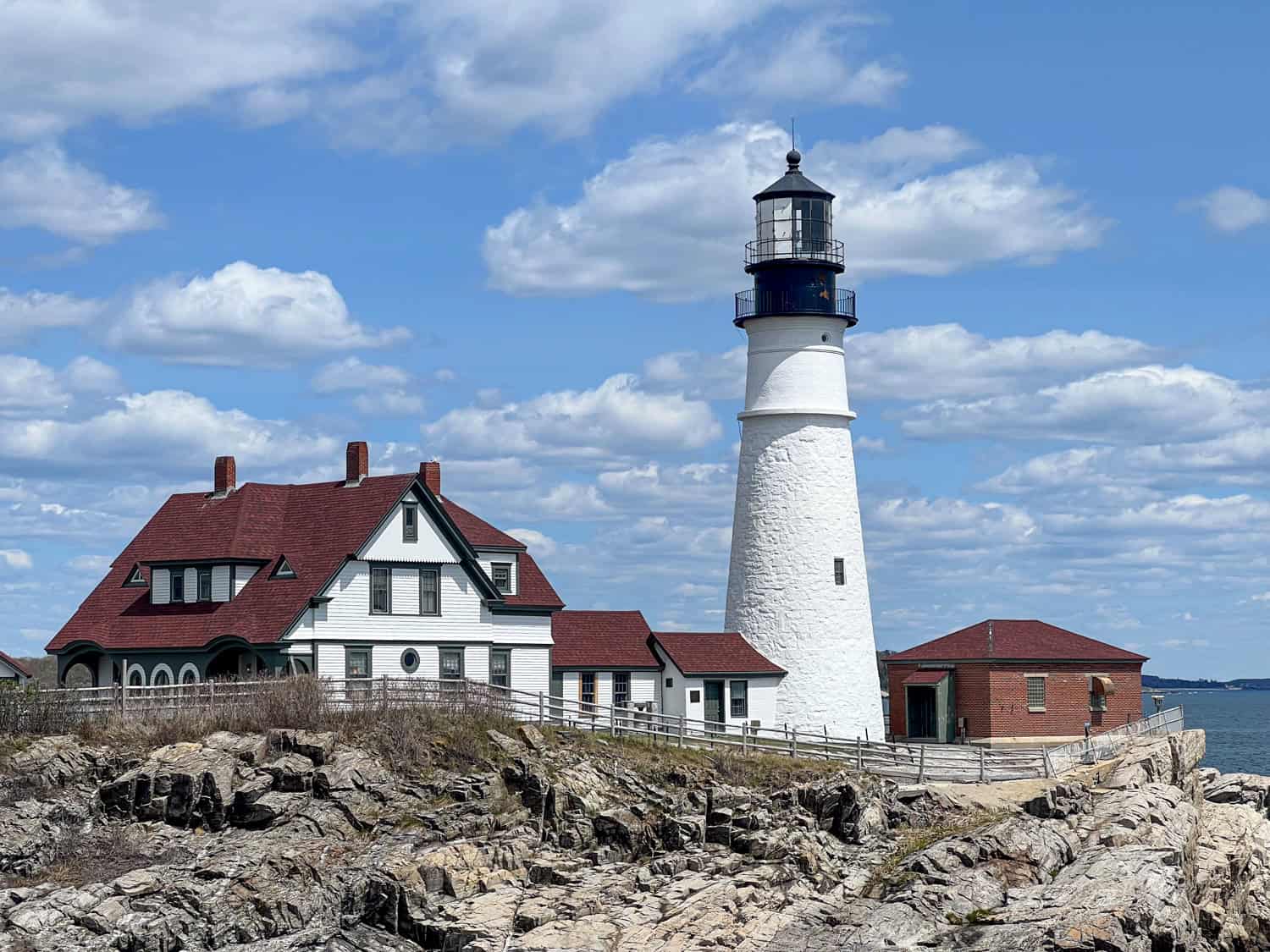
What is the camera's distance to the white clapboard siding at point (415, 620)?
139ft

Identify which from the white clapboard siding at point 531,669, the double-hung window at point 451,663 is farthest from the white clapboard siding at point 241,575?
the white clapboard siding at point 531,669

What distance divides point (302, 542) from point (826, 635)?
1460cm

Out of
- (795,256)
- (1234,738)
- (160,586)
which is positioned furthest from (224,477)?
(1234,738)

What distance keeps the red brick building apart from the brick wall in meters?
0.02

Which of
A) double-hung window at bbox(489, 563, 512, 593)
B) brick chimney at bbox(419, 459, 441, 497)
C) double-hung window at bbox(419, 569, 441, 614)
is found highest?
brick chimney at bbox(419, 459, 441, 497)

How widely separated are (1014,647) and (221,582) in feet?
75.3

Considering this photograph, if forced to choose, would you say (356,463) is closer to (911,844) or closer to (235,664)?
(235,664)

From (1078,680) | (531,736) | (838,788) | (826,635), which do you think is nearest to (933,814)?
(838,788)

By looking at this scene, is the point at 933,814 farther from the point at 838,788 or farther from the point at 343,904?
the point at 343,904

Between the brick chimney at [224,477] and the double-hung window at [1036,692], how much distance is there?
918 inches

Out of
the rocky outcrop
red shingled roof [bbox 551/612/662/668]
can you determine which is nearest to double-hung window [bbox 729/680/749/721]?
red shingled roof [bbox 551/612/662/668]

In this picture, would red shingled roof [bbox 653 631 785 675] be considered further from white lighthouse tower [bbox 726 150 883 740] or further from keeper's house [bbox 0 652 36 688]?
keeper's house [bbox 0 652 36 688]

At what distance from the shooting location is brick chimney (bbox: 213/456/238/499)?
47281mm

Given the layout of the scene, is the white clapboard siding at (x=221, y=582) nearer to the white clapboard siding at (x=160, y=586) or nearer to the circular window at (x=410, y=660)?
the white clapboard siding at (x=160, y=586)
